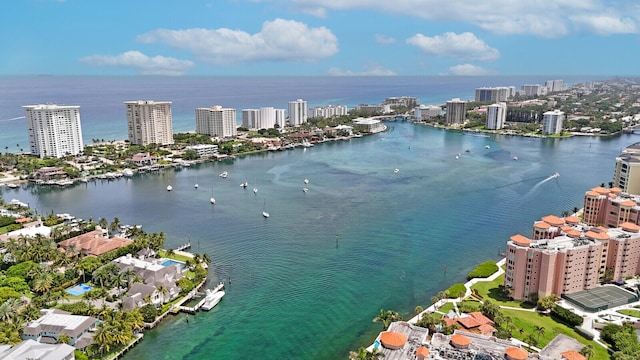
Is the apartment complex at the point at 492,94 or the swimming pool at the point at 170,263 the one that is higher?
the apartment complex at the point at 492,94

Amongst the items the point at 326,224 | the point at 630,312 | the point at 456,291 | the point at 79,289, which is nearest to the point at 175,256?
the point at 79,289

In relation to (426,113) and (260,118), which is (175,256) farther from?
(426,113)

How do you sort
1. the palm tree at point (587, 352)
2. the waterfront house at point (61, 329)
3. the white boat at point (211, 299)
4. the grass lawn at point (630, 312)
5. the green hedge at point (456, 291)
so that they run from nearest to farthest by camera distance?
1. the palm tree at point (587, 352)
2. the waterfront house at point (61, 329)
3. the grass lawn at point (630, 312)
4. the white boat at point (211, 299)
5. the green hedge at point (456, 291)

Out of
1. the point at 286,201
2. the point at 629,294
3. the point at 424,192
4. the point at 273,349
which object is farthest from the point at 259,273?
the point at 424,192

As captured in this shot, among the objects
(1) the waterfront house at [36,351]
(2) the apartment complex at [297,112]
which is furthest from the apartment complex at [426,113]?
(1) the waterfront house at [36,351]

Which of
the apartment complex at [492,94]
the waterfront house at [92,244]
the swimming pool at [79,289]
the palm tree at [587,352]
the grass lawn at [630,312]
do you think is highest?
the apartment complex at [492,94]

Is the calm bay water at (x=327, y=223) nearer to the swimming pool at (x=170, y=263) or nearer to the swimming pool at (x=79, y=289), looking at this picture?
the swimming pool at (x=170, y=263)
